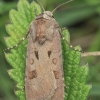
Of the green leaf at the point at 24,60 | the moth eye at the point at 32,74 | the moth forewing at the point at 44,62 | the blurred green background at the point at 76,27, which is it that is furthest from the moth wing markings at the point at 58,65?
the blurred green background at the point at 76,27

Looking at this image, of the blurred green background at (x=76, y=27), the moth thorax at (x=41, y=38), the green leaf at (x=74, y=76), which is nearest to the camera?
the green leaf at (x=74, y=76)

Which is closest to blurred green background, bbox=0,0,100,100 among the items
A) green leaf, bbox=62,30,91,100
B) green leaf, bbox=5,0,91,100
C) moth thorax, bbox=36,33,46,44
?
green leaf, bbox=5,0,91,100

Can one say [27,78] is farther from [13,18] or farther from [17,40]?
[13,18]

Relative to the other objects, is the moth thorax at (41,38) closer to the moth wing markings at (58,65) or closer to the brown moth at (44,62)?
the brown moth at (44,62)

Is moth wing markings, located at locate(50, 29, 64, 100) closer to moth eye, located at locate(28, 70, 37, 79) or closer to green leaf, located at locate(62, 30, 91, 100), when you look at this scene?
green leaf, located at locate(62, 30, 91, 100)

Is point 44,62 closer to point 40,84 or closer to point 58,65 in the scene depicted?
point 58,65

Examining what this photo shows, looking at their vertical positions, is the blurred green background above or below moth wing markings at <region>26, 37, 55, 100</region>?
above
